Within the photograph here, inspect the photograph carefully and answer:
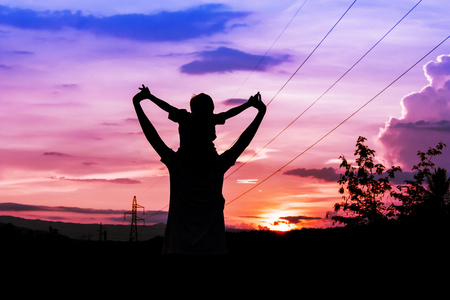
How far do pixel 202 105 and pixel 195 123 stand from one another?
207 mm

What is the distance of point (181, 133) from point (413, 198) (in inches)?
1395

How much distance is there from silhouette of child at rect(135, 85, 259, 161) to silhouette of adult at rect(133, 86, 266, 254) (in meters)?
0.04

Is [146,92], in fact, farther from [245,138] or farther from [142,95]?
[245,138]

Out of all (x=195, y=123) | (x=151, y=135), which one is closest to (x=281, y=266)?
(x=195, y=123)

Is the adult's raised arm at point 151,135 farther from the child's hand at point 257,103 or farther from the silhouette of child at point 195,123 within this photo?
the child's hand at point 257,103

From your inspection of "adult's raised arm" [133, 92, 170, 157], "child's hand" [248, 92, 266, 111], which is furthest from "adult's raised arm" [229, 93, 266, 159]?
"adult's raised arm" [133, 92, 170, 157]

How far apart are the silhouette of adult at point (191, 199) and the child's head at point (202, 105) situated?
0.42 metres

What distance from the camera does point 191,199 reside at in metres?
6.27

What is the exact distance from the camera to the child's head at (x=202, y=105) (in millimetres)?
6238

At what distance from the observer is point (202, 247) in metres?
6.20

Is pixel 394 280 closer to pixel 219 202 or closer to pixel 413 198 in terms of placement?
pixel 219 202

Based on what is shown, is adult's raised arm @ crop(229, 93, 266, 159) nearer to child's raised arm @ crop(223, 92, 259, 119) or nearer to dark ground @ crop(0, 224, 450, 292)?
child's raised arm @ crop(223, 92, 259, 119)

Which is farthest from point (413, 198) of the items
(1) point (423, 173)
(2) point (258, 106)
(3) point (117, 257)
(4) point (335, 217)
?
(2) point (258, 106)

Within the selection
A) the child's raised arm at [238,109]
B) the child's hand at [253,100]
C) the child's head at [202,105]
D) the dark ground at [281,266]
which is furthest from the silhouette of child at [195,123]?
the dark ground at [281,266]
